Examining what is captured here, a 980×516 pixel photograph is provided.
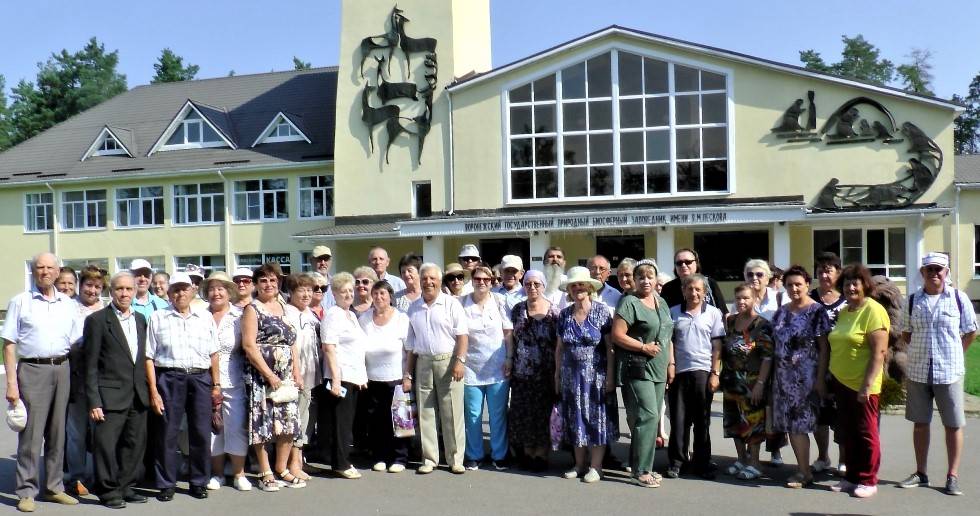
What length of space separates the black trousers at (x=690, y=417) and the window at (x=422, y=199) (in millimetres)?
21383

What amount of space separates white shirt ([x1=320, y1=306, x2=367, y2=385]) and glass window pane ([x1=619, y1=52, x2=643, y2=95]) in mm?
20276

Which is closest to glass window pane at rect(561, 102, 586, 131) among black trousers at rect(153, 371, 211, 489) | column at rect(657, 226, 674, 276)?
column at rect(657, 226, 674, 276)

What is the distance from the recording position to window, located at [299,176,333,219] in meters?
31.7

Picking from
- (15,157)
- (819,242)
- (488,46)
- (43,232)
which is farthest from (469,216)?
(15,157)

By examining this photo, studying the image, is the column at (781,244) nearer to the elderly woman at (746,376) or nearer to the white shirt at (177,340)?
the elderly woman at (746,376)

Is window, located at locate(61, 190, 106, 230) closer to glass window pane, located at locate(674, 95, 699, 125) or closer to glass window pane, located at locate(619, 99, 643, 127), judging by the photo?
glass window pane, located at locate(619, 99, 643, 127)

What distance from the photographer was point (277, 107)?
3484 cm

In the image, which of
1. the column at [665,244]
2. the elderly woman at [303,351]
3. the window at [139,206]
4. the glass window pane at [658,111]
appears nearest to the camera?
the elderly woman at [303,351]

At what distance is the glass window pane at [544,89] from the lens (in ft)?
89.5

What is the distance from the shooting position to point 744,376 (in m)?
7.59

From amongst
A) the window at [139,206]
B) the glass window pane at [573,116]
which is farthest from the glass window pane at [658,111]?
the window at [139,206]

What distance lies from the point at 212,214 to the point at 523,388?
27.4 m

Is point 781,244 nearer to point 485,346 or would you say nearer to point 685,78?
point 685,78

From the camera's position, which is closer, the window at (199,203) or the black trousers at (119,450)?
the black trousers at (119,450)
